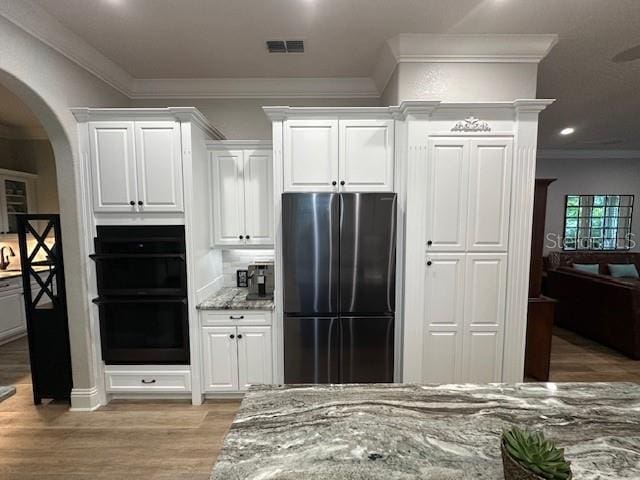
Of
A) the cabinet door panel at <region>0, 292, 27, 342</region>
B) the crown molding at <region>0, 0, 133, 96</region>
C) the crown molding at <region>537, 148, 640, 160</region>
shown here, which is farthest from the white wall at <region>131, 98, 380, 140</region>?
the crown molding at <region>537, 148, 640, 160</region>

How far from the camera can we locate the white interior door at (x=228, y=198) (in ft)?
9.71

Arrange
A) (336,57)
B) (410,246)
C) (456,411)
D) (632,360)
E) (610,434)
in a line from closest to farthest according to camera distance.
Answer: (610,434), (456,411), (410,246), (336,57), (632,360)

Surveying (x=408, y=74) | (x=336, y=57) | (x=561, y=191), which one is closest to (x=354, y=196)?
(x=408, y=74)

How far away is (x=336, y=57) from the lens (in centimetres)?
279

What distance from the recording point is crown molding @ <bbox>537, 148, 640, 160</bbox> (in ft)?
21.3

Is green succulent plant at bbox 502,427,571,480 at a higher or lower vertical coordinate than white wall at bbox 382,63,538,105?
lower

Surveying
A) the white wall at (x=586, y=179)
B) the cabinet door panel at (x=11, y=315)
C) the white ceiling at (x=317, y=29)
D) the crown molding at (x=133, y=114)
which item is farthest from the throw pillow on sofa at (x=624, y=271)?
the cabinet door panel at (x=11, y=315)

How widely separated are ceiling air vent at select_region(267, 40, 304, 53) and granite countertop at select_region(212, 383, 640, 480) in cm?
260

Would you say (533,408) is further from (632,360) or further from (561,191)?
(561,191)

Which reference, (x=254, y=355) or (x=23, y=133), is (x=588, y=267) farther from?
(x=23, y=133)

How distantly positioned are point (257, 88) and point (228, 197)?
1.25 m

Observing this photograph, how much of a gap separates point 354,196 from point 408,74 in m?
1.17

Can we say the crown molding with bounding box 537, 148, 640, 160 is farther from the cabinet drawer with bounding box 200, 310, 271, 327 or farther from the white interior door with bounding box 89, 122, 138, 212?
the white interior door with bounding box 89, 122, 138, 212

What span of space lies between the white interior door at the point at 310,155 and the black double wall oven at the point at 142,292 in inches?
42.5
